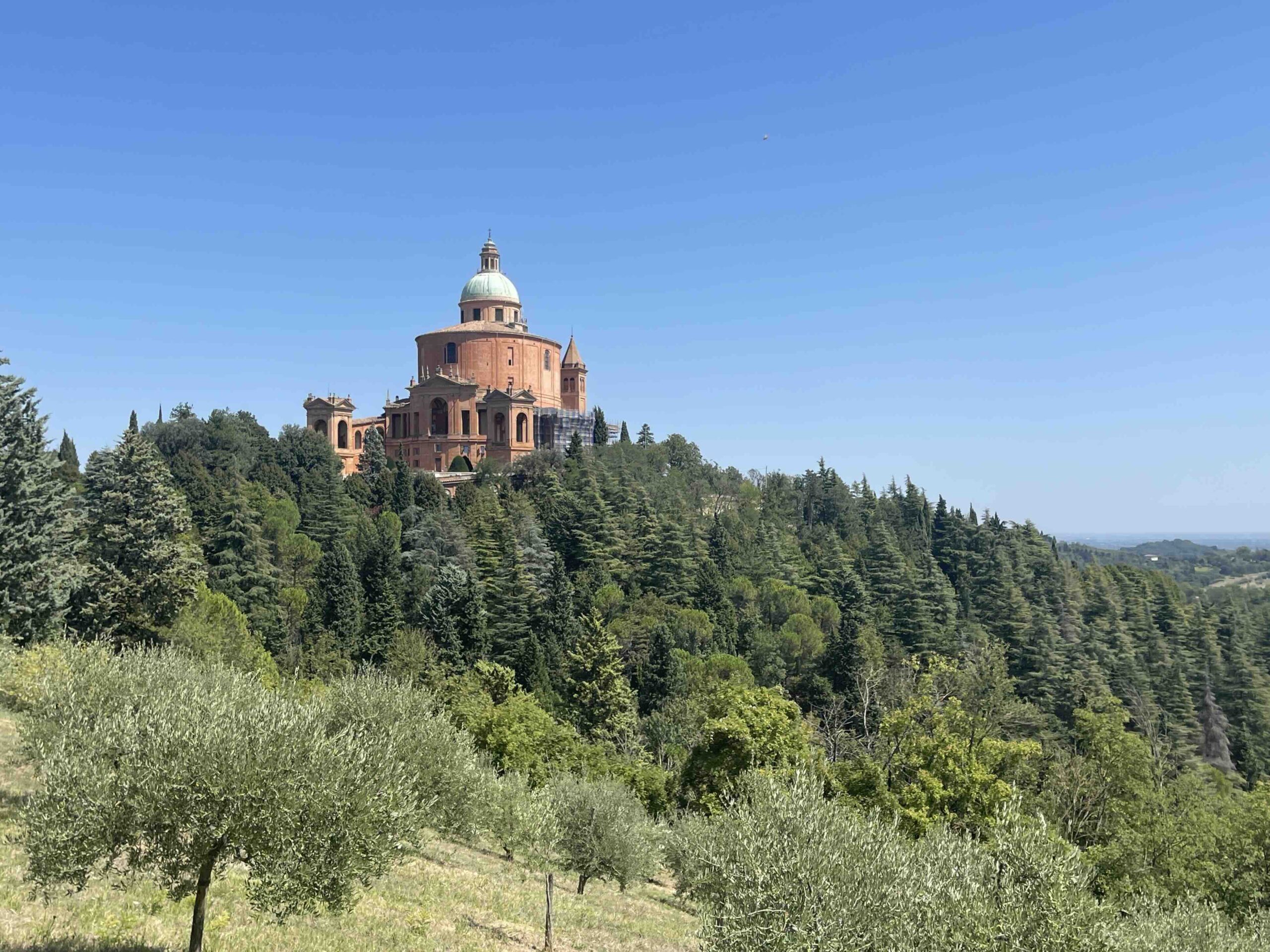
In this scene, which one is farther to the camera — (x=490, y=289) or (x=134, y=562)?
(x=490, y=289)

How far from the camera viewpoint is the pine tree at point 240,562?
52250mm

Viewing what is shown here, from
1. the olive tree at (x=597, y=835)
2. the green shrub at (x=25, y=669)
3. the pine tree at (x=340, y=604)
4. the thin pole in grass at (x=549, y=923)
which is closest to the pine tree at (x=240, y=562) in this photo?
the pine tree at (x=340, y=604)

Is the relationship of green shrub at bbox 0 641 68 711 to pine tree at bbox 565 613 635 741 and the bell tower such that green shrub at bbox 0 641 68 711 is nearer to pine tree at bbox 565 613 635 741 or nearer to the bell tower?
pine tree at bbox 565 613 635 741

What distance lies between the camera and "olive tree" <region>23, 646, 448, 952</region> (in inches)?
486

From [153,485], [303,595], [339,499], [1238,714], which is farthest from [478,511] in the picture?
[1238,714]

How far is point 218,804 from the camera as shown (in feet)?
40.8

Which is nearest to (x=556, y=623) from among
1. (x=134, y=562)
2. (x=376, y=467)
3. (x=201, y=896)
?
(x=134, y=562)

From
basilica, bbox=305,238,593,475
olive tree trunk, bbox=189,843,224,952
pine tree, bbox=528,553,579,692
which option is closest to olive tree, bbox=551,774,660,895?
olive tree trunk, bbox=189,843,224,952

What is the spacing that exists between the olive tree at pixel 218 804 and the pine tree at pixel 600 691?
122 ft

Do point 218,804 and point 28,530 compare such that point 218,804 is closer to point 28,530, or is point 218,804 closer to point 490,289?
point 28,530

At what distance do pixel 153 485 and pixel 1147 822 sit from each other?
40.9 m

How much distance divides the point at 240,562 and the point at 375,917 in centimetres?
3962

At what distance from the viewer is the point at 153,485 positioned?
40656 millimetres

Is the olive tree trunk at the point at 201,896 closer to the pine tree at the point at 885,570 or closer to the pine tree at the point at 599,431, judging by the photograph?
the pine tree at the point at 885,570
